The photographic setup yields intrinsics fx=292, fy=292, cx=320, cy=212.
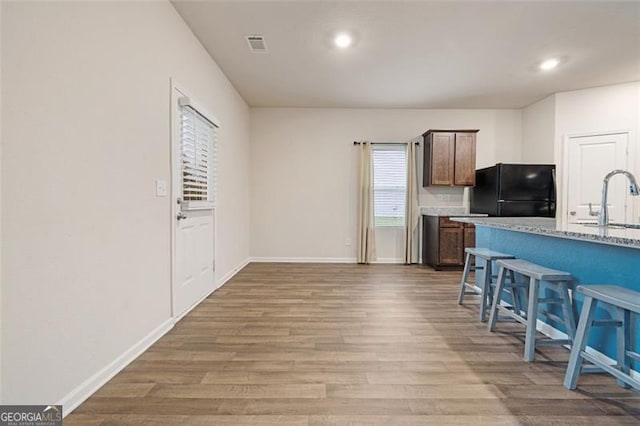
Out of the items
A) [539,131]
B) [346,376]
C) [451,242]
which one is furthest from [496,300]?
[539,131]

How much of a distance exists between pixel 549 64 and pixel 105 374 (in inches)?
207

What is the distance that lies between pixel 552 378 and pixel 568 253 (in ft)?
2.94

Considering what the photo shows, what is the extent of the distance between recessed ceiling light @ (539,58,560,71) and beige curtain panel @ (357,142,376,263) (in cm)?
250

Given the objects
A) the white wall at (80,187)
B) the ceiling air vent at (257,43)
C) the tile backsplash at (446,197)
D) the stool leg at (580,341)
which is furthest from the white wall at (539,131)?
the white wall at (80,187)

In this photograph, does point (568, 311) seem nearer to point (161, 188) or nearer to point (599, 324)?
point (599, 324)

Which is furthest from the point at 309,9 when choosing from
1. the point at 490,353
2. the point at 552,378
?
the point at 552,378

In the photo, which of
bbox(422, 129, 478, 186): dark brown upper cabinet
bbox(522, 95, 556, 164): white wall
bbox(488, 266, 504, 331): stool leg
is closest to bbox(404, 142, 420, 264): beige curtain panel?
bbox(422, 129, 478, 186): dark brown upper cabinet

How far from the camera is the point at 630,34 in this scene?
2.95 meters

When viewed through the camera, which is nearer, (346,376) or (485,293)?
(346,376)

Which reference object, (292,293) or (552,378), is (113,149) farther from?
(552,378)

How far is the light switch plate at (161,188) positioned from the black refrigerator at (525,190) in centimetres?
445

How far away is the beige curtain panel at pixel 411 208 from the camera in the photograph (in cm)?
515

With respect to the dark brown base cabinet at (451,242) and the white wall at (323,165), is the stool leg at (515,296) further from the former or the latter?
the white wall at (323,165)

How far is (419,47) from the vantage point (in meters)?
3.16
